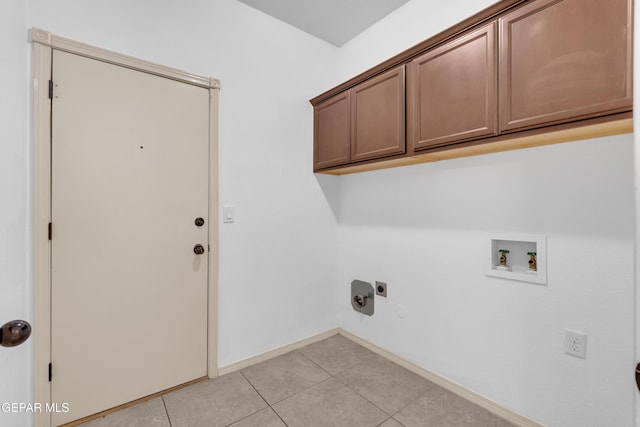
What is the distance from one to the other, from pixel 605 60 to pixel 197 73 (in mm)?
2157

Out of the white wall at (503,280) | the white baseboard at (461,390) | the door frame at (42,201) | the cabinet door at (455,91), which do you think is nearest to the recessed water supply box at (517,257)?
the white wall at (503,280)

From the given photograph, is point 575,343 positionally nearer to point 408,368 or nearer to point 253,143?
point 408,368

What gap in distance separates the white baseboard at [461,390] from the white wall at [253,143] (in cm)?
59

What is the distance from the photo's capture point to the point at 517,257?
5.33ft

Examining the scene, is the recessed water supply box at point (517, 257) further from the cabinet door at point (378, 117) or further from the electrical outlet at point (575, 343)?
the cabinet door at point (378, 117)

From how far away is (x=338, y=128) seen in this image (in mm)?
2301

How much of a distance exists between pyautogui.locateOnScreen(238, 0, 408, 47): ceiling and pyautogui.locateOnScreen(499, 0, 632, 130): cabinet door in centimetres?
120

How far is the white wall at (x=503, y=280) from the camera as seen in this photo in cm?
129

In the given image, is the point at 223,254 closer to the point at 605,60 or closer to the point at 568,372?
the point at 568,372

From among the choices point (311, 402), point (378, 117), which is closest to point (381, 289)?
point (311, 402)

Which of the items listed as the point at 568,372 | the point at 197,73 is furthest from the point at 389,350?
the point at 197,73

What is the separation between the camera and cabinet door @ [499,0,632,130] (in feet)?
3.52

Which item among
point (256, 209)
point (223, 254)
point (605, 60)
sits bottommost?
point (223, 254)

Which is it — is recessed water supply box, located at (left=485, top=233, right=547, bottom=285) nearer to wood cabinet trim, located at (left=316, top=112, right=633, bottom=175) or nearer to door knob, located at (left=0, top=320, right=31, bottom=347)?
wood cabinet trim, located at (left=316, top=112, right=633, bottom=175)
